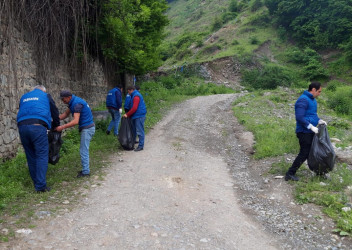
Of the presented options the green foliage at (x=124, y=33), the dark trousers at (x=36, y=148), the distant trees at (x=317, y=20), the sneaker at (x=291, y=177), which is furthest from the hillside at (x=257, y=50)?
the dark trousers at (x=36, y=148)

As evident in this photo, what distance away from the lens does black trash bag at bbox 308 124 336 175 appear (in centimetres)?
496

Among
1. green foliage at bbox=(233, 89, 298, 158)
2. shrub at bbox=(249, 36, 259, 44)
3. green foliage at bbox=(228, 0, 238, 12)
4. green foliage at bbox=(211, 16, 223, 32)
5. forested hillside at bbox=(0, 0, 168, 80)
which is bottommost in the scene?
green foliage at bbox=(233, 89, 298, 158)

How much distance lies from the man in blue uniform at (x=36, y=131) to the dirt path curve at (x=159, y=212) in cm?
84

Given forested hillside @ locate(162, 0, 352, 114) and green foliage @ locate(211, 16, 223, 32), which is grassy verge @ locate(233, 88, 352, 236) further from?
green foliage @ locate(211, 16, 223, 32)

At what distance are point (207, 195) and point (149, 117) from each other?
6980mm

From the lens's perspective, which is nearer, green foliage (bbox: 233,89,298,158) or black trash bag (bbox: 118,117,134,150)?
green foliage (bbox: 233,89,298,158)

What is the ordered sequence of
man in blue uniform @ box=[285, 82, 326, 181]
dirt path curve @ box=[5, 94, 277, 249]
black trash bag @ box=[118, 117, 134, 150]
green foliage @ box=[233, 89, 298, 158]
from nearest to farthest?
1. dirt path curve @ box=[5, 94, 277, 249]
2. man in blue uniform @ box=[285, 82, 326, 181]
3. green foliage @ box=[233, 89, 298, 158]
4. black trash bag @ box=[118, 117, 134, 150]

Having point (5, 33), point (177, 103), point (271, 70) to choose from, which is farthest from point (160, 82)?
point (5, 33)

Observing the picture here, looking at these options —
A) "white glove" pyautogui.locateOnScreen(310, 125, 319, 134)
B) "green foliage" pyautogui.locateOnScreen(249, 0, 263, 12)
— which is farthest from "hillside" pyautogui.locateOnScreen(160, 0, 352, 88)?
"white glove" pyautogui.locateOnScreen(310, 125, 319, 134)

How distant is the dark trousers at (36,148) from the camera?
173 inches

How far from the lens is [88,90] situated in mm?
10305

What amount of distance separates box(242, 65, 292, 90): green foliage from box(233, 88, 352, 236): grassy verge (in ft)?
34.1

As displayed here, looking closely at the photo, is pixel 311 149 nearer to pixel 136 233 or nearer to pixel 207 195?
pixel 207 195

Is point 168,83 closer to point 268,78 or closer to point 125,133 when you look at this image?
point 268,78
